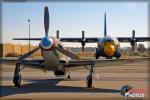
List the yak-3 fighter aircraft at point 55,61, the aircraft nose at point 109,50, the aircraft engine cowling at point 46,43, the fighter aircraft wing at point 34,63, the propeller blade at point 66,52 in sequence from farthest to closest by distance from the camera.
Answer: the aircraft nose at point 109,50, the fighter aircraft wing at point 34,63, the propeller blade at point 66,52, the yak-3 fighter aircraft at point 55,61, the aircraft engine cowling at point 46,43

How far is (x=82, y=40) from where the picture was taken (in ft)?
244

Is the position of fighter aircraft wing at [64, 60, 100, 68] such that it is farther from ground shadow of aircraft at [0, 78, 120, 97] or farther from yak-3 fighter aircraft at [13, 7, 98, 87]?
ground shadow of aircraft at [0, 78, 120, 97]

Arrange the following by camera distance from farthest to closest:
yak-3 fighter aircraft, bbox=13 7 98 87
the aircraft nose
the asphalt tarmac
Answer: the aircraft nose < yak-3 fighter aircraft, bbox=13 7 98 87 < the asphalt tarmac

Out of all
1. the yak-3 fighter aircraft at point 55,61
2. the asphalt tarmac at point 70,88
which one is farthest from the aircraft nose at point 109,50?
the yak-3 fighter aircraft at point 55,61

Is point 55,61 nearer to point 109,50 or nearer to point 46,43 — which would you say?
point 46,43

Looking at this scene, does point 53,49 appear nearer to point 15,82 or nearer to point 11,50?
point 15,82

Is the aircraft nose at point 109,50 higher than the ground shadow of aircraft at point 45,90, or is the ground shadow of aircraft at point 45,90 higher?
the aircraft nose at point 109,50

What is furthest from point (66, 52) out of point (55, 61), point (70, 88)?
point (70, 88)

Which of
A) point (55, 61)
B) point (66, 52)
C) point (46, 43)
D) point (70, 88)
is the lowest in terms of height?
point (70, 88)

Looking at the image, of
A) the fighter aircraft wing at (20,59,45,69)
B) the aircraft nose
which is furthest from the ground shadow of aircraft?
the aircraft nose

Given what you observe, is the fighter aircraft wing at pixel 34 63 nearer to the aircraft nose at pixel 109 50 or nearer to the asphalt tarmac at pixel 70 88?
the asphalt tarmac at pixel 70 88

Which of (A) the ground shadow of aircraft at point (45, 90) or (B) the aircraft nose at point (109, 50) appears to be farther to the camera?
(B) the aircraft nose at point (109, 50)

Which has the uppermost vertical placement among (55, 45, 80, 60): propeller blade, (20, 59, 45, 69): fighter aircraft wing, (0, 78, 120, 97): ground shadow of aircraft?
(55, 45, 80, 60): propeller blade

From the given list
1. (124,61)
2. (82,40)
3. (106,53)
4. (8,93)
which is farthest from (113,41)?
(8,93)
